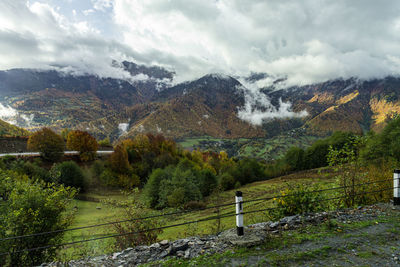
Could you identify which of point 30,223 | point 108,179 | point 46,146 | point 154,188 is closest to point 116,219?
point 30,223

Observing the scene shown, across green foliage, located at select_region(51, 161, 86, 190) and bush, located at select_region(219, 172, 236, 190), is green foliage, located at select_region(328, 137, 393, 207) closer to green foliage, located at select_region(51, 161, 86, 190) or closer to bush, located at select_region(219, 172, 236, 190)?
bush, located at select_region(219, 172, 236, 190)

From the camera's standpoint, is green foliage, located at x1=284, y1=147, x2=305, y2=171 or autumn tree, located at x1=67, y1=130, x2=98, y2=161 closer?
autumn tree, located at x1=67, y1=130, x2=98, y2=161

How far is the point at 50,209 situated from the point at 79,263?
22.7ft

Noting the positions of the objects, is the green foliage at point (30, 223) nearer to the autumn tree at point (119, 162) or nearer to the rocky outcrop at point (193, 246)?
the rocky outcrop at point (193, 246)

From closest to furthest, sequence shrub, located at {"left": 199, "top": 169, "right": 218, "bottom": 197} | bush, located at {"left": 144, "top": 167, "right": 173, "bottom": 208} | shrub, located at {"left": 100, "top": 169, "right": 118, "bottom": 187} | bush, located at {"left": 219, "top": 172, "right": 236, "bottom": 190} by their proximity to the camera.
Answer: bush, located at {"left": 144, "top": 167, "right": 173, "bottom": 208} < shrub, located at {"left": 199, "top": 169, "right": 218, "bottom": 197} < shrub, located at {"left": 100, "top": 169, "right": 118, "bottom": 187} < bush, located at {"left": 219, "top": 172, "right": 236, "bottom": 190}

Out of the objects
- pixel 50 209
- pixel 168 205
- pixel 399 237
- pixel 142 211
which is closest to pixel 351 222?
pixel 399 237

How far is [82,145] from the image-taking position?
77.2 metres

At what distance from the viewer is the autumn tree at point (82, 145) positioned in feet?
253

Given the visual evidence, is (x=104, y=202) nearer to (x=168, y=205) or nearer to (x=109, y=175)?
(x=168, y=205)

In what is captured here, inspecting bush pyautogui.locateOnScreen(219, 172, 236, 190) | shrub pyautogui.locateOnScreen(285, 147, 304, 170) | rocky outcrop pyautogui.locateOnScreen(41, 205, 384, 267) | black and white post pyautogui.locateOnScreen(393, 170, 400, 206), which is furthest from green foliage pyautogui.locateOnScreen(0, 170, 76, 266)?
shrub pyautogui.locateOnScreen(285, 147, 304, 170)

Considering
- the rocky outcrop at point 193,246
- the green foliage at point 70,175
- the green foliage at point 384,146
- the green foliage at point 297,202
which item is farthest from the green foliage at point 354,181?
the green foliage at point 70,175

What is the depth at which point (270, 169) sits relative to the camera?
98.0 metres

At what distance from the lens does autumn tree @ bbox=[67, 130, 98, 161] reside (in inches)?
3031

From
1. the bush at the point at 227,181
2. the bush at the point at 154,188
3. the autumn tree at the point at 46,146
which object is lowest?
the bush at the point at 227,181
